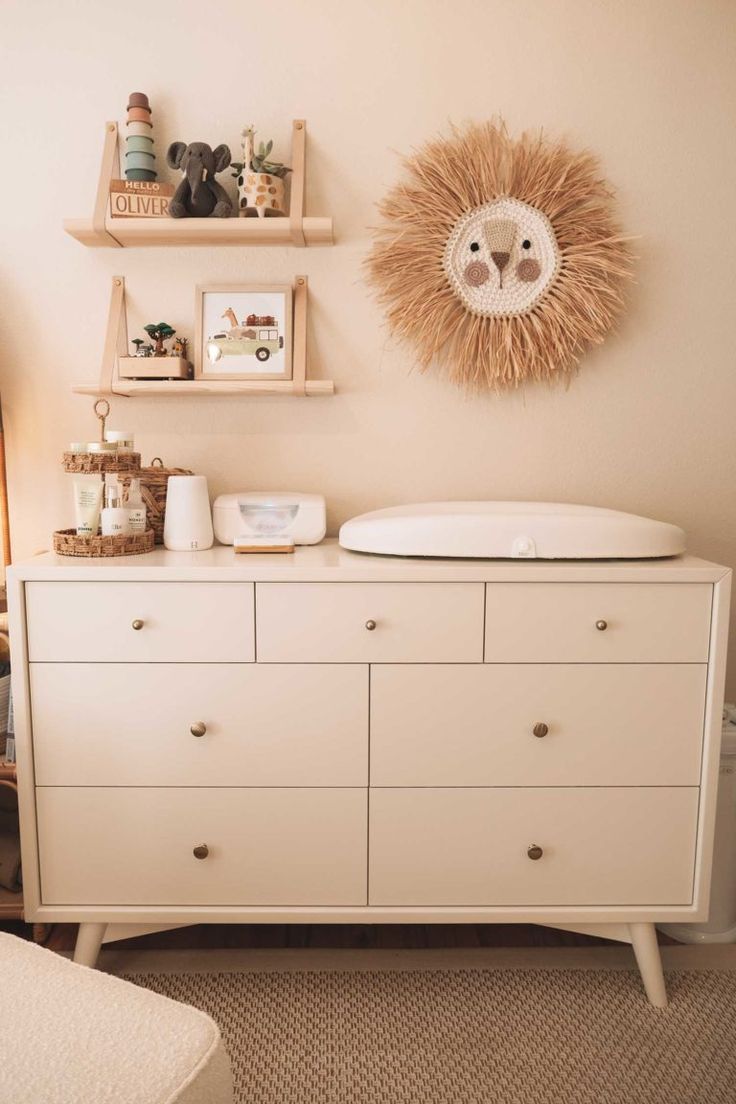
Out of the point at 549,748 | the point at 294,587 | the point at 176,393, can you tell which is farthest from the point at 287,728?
the point at 176,393

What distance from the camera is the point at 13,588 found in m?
1.39

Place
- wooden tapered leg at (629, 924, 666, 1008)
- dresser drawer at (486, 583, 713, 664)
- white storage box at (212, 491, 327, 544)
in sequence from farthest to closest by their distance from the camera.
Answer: white storage box at (212, 491, 327, 544)
wooden tapered leg at (629, 924, 666, 1008)
dresser drawer at (486, 583, 713, 664)

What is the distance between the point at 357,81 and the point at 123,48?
565mm

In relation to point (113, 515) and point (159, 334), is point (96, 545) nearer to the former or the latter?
point (113, 515)

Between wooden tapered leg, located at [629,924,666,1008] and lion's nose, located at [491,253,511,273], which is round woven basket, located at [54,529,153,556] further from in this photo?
wooden tapered leg, located at [629,924,666,1008]

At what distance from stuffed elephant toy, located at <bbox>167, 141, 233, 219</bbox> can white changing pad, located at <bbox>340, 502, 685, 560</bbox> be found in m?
0.85

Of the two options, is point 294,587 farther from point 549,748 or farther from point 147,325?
point 147,325

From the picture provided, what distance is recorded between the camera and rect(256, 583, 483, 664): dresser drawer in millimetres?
1402

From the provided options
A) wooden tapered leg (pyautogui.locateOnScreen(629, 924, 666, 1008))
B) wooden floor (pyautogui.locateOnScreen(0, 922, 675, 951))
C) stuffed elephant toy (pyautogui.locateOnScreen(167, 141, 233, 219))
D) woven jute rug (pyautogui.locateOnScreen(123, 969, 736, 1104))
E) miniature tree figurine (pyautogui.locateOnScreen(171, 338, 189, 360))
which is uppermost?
stuffed elephant toy (pyautogui.locateOnScreen(167, 141, 233, 219))

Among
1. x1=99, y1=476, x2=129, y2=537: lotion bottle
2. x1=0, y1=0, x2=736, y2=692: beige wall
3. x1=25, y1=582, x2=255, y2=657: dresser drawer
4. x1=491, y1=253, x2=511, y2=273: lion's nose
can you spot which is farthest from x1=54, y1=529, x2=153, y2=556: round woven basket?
x1=491, y1=253, x2=511, y2=273: lion's nose

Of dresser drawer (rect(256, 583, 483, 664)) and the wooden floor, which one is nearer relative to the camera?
dresser drawer (rect(256, 583, 483, 664))

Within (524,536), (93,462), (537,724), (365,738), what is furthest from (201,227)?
(537,724)

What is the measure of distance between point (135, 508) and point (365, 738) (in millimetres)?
713

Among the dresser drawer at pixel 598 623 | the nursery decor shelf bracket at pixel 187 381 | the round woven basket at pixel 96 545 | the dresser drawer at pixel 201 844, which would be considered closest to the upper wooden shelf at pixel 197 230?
the nursery decor shelf bracket at pixel 187 381
